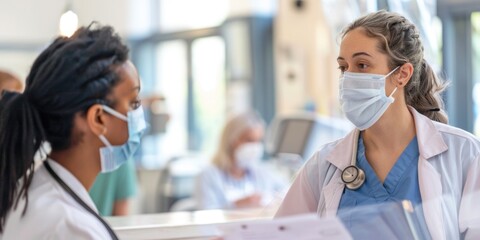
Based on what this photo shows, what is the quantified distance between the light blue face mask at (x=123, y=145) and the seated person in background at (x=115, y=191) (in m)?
1.35

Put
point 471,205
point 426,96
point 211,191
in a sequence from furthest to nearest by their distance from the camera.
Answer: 1. point 211,191
2. point 426,96
3. point 471,205

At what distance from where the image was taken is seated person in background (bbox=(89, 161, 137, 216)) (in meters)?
3.18

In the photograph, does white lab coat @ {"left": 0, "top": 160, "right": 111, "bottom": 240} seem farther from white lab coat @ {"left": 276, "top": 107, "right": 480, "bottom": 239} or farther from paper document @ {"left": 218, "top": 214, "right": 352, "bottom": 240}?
white lab coat @ {"left": 276, "top": 107, "right": 480, "bottom": 239}

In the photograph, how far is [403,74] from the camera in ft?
6.57

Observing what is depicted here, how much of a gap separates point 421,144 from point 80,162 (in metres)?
0.86

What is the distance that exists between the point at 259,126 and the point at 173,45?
490 cm

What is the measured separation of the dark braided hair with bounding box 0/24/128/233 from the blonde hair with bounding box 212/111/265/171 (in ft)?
8.34

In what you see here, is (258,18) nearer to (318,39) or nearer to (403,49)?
(318,39)

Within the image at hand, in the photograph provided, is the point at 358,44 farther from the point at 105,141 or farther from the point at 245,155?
the point at 245,155

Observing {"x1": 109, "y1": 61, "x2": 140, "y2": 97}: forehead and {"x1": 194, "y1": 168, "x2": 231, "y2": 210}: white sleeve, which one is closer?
{"x1": 109, "y1": 61, "x2": 140, "y2": 97}: forehead

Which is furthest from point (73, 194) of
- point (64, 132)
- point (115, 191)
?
point (115, 191)

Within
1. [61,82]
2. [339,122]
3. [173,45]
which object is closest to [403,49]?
[61,82]

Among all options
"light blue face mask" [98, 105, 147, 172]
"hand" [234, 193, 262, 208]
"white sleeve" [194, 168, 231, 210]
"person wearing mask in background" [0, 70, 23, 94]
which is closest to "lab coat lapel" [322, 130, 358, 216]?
"light blue face mask" [98, 105, 147, 172]

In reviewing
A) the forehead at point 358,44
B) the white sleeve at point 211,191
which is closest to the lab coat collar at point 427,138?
the forehead at point 358,44
